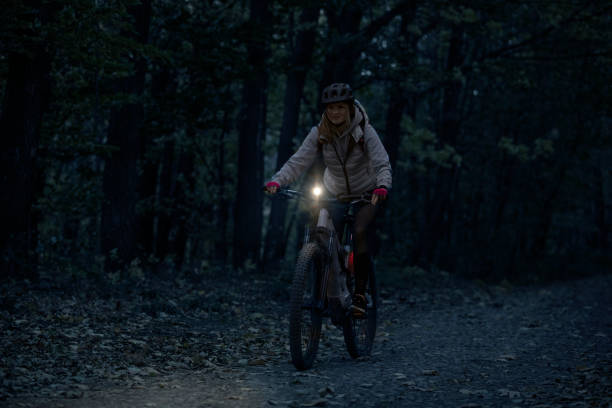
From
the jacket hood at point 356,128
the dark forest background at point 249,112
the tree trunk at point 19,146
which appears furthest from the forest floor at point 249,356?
the jacket hood at point 356,128

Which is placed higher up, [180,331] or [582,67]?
[582,67]

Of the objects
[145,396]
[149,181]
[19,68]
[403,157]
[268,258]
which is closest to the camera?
[145,396]

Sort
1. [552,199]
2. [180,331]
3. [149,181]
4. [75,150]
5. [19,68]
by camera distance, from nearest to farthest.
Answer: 1. [180,331]
2. [19,68]
3. [75,150]
4. [149,181]
5. [552,199]


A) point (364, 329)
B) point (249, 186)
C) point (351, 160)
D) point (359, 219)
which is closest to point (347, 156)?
point (351, 160)

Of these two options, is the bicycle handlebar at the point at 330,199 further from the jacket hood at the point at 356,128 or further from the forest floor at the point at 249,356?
the forest floor at the point at 249,356

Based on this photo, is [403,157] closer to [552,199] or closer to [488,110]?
[488,110]

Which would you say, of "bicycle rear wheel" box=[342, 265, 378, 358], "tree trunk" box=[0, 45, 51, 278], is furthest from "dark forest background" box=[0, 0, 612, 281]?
"bicycle rear wheel" box=[342, 265, 378, 358]

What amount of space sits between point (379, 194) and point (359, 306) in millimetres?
1571

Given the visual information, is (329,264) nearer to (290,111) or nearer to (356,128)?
(356,128)

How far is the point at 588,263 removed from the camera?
2845 cm

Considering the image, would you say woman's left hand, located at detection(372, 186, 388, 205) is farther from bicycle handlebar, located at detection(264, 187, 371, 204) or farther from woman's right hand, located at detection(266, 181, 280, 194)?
woman's right hand, located at detection(266, 181, 280, 194)

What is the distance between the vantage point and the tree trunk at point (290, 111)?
15922 millimetres

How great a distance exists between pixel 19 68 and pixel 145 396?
572 centimetres

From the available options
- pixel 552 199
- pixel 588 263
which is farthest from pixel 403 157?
pixel 588 263
